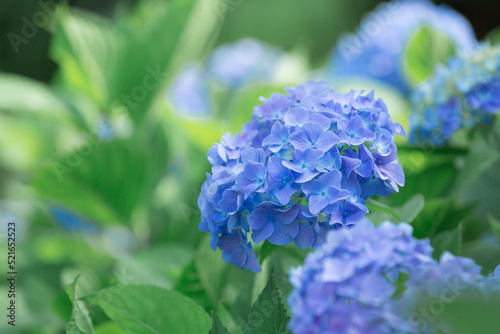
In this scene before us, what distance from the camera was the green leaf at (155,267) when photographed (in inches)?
32.8

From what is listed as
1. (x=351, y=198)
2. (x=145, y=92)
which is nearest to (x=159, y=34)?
(x=145, y=92)

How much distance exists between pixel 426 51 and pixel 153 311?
0.76 m

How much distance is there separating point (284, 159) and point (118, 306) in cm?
24

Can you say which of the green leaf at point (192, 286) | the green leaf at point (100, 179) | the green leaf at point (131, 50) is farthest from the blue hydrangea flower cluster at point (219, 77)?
the green leaf at point (192, 286)

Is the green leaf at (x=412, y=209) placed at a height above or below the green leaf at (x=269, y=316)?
above

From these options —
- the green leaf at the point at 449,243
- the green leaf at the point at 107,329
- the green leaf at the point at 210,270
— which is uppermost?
the green leaf at the point at 449,243

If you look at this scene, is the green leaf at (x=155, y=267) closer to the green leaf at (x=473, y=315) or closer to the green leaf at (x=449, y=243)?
the green leaf at (x=449, y=243)

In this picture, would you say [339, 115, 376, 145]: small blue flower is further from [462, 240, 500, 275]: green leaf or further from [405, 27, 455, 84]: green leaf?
[405, 27, 455, 84]: green leaf

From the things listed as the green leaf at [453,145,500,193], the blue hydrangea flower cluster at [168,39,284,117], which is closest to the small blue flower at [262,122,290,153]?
the green leaf at [453,145,500,193]

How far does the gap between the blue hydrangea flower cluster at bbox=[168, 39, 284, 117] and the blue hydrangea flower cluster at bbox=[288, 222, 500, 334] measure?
107 cm

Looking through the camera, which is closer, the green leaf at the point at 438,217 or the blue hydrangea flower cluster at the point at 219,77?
the green leaf at the point at 438,217

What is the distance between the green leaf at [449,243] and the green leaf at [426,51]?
1.65 feet

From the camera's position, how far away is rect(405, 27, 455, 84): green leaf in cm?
105

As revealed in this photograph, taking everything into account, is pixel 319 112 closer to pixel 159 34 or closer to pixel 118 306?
pixel 118 306
